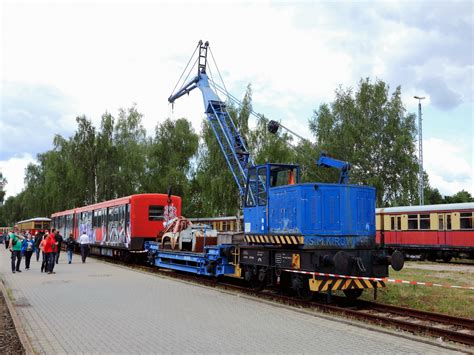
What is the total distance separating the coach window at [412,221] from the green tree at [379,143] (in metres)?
11.3

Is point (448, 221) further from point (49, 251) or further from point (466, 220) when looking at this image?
point (49, 251)

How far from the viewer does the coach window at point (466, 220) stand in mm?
23281

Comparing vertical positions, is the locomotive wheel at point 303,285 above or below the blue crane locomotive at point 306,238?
below

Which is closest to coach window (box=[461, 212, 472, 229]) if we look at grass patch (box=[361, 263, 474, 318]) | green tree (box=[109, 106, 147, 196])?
grass patch (box=[361, 263, 474, 318])

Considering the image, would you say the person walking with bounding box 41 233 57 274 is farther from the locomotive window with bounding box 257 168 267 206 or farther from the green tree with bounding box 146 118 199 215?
the green tree with bounding box 146 118 199 215

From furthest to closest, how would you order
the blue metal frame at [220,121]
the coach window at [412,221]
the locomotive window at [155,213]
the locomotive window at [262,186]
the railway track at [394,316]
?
the blue metal frame at [220,121], the coach window at [412,221], the locomotive window at [155,213], the locomotive window at [262,186], the railway track at [394,316]

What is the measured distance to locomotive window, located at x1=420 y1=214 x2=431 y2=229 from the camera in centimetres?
2521

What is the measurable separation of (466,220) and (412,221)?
3.19 meters

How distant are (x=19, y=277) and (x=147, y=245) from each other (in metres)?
5.45

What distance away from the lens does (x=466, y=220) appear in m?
23.4

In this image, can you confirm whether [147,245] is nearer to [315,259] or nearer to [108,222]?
[108,222]

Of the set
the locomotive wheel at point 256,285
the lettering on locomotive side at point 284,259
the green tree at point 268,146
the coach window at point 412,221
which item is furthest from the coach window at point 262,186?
the green tree at point 268,146

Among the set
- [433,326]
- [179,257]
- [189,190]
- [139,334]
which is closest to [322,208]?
[433,326]

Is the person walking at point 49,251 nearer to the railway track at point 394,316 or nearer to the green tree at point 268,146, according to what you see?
the railway track at point 394,316
